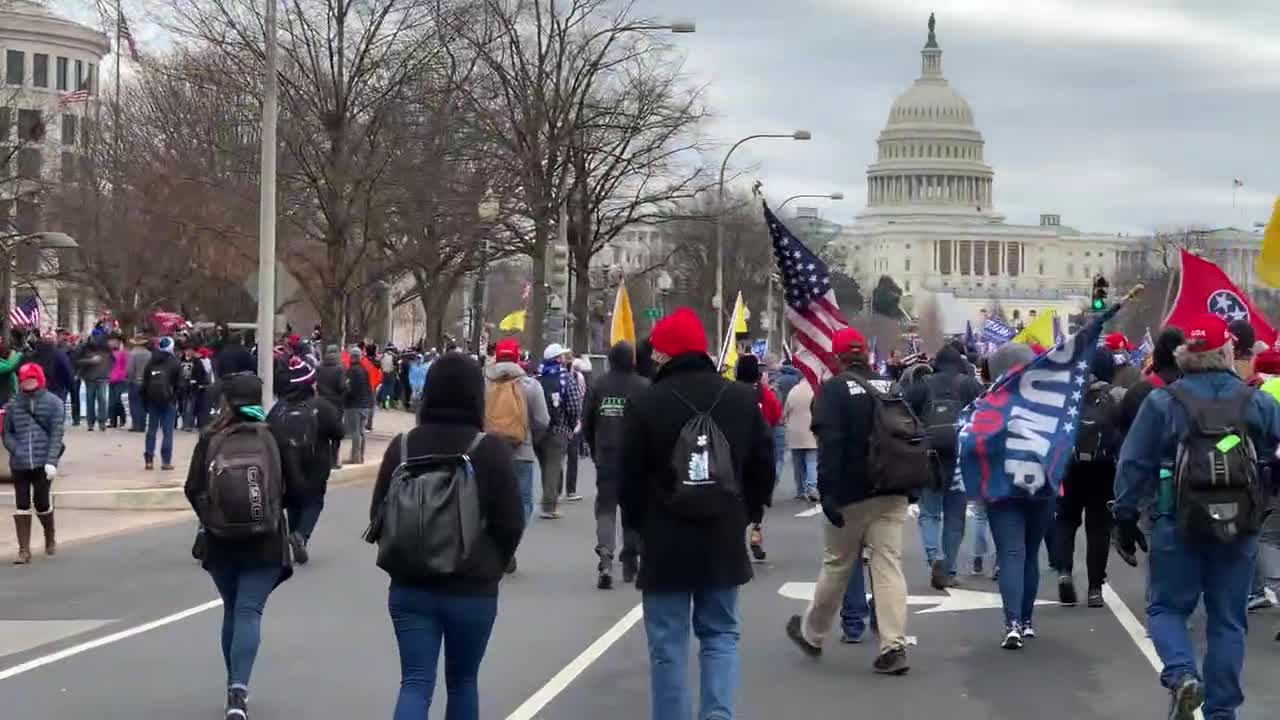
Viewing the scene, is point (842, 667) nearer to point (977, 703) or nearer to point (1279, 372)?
point (977, 703)

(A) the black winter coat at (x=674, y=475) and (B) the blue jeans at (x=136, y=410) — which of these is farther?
(B) the blue jeans at (x=136, y=410)

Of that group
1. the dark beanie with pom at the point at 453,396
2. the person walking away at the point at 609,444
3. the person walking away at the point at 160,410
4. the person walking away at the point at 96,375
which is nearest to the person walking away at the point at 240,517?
the dark beanie with pom at the point at 453,396

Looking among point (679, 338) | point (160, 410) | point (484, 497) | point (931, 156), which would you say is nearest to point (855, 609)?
point (679, 338)

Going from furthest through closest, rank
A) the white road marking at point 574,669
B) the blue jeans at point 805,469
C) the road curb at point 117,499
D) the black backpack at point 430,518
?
the blue jeans at point 805,469, the road curb at point 117,499, the white road marking at point 574,669, the black backpack at point 430,518

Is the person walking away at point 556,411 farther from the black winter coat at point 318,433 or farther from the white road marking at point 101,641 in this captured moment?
the white road marking at point 101,641

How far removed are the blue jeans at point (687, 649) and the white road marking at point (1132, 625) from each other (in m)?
2.89

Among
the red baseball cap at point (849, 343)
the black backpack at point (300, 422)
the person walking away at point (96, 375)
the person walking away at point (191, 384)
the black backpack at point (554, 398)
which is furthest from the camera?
the person walking away at point (96, 375)

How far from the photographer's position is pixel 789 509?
21.2 m

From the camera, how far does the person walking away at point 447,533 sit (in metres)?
6.78

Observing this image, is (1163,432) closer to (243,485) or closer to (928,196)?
(243,485)

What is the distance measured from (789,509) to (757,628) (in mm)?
9293

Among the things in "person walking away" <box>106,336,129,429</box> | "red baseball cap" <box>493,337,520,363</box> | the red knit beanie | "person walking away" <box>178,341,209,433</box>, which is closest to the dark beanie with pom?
the red knit beanie

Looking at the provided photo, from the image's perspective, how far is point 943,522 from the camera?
13.9 meters

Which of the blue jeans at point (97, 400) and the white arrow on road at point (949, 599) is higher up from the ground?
the blue jeans at point (97, 400)
